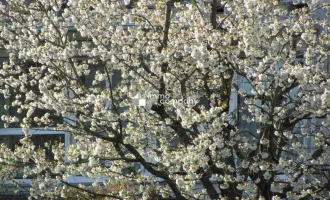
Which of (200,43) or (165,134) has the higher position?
(200,43)

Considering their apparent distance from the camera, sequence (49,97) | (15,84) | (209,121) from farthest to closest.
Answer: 1. (15,84)
2. (49,97)
3. (209,121)

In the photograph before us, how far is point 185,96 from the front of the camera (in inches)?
195

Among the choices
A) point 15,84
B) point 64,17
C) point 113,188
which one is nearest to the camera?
point 64,17

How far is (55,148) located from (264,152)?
6.47 ft

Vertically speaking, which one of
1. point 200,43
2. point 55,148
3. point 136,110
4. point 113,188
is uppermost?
point 200,43

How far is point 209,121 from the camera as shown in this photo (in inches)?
180

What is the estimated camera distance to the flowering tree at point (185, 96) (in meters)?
4.66

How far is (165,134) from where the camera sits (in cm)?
519

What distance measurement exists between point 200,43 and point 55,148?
1.75 metres

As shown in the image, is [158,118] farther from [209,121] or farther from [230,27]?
[230,27]

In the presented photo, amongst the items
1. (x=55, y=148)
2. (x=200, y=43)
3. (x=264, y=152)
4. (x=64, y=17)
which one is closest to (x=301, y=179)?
(x=264, y=152)

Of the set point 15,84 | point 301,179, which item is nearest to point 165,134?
point 301,179

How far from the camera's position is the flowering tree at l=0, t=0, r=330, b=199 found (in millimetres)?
4664

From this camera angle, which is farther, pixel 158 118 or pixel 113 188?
pixel 113 188
